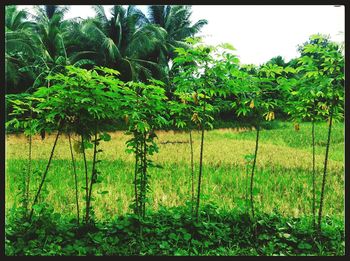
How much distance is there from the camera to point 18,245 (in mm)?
2703

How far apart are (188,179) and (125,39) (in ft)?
32.8

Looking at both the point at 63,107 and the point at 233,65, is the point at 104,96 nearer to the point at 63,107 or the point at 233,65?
the point at 63,107

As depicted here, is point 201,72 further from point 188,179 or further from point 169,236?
point 188,179

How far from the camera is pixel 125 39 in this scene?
1405 cm

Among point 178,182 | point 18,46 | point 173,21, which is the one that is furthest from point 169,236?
point 173,21

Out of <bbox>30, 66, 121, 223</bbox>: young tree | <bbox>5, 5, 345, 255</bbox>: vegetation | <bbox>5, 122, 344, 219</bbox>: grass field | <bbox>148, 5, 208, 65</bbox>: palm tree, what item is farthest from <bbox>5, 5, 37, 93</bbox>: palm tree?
<bbox>30, 66, 121, 223</bbox>: young tree

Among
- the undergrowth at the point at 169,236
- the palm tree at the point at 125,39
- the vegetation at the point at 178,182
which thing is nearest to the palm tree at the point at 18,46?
the palm tree at the point at 125,39

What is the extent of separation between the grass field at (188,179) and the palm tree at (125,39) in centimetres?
456

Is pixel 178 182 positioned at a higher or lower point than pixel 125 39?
lower

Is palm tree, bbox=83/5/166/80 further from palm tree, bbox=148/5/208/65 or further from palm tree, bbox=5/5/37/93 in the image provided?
palm tree, bbox=5/5/37/93

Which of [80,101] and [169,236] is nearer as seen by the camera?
[80,101]

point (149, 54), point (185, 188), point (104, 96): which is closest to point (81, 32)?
point (149, 54)

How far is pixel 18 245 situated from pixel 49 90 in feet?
3.89

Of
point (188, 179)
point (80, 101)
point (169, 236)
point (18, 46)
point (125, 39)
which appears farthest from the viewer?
point (125, 39)
